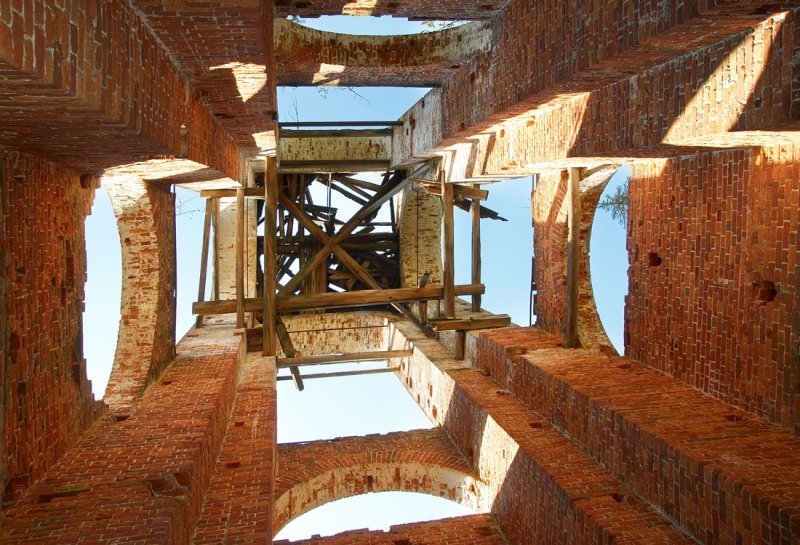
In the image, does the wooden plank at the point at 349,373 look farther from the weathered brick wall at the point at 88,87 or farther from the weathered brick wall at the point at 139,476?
the weathered brick wall at the point at 88,87

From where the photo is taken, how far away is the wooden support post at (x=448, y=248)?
8.82 meters

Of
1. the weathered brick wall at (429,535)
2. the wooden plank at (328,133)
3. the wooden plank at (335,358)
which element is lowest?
the weathered brick wall at (429,535)

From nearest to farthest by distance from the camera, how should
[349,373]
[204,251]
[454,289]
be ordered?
[454,289]
[204,251]
[349,373]

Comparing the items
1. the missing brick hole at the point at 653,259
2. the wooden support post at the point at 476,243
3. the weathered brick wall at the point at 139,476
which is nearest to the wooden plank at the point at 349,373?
the wooden support post at the point at 476,243

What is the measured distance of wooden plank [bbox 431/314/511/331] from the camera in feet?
28.7

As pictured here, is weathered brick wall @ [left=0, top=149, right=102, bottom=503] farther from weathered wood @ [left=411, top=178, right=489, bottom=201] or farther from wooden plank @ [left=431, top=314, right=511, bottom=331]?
weathered wood @ [left=411, top=178, right=489, bottom=201]

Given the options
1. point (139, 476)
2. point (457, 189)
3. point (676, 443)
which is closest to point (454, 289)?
point (457, 189)

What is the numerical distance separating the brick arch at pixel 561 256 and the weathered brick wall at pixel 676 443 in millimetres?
1149

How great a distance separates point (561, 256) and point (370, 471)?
148 inches

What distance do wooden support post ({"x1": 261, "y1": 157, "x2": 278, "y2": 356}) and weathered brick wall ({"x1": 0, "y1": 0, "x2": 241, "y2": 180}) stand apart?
129 inches

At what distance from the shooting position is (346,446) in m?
8.46

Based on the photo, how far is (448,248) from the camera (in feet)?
29.1

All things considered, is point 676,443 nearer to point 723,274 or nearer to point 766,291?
Answer: point 766,291

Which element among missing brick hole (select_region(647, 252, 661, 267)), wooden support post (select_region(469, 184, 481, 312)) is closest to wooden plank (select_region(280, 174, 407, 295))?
wooden support post (select_region(469, 184, 481, 312))
